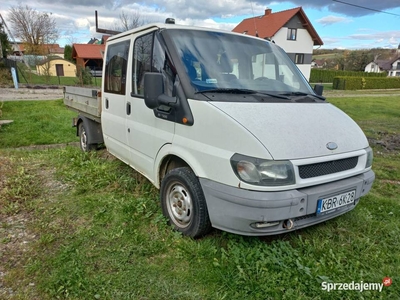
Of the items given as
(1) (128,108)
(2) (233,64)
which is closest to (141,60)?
(1) (128,108)

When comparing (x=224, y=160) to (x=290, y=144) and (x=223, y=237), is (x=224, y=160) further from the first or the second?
(x=223, y=237)

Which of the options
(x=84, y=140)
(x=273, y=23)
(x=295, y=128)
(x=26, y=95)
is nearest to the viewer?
(x=295, y=128)

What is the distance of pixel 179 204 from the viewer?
10.1 feet

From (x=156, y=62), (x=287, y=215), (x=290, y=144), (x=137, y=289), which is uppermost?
(x=156, y=62)

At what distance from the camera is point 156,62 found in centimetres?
325

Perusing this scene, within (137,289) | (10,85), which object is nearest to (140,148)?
(137,289)

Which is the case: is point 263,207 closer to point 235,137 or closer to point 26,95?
point 235,137

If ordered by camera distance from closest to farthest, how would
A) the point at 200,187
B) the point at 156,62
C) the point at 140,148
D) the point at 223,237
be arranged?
1. the point at 200,187
2. the point at 223,237
3. the point at 156,62
4. the point at 140,148

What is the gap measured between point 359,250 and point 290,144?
145cm

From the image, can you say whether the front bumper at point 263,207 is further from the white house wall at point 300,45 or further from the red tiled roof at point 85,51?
the red tiled roof at point 85,51

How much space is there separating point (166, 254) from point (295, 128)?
68.5 inches

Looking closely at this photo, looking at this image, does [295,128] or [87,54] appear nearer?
[295,128]

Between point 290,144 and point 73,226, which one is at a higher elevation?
point 290,144

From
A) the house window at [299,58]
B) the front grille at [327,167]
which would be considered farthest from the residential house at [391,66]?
the front grille at [327,167]
